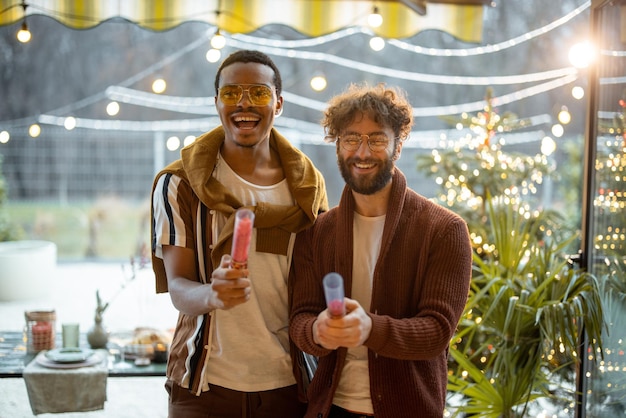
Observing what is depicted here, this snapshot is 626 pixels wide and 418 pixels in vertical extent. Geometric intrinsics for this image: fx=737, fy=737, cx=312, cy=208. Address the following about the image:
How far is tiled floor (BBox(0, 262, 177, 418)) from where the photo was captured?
175 inches

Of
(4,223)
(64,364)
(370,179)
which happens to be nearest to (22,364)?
(64,364)

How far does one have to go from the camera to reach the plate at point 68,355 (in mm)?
3336

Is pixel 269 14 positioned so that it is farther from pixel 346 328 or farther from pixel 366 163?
pixel 346 328

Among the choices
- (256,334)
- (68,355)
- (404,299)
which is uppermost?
(404,299)

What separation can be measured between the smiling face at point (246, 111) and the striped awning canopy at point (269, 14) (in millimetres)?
2226

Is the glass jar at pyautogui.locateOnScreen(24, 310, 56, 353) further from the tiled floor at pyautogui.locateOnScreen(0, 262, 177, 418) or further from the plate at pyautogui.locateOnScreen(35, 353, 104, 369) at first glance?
the tiled floor at pyautogui.locateOnScreen(0, 262, 177, 418)

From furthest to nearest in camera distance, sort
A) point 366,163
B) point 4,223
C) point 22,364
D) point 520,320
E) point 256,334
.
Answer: point 4,223, point 22,364, point 520,320, point 256,334, point 366,163

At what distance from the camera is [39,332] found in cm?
371

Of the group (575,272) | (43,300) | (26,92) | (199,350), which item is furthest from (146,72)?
(199,350)

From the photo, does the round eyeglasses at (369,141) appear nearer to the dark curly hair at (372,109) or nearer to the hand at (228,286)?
the dark curly hair at (372,109)

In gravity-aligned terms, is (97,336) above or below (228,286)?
below

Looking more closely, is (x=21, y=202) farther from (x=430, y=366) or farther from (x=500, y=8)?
(x=430, y=366)

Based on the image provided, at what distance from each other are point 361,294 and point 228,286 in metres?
0.39

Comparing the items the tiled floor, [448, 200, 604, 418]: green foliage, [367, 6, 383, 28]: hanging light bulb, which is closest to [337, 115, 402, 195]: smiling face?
[448, 200, 604, 418]: green foliage
